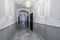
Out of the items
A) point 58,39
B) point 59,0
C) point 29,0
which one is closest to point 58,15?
point 59,0

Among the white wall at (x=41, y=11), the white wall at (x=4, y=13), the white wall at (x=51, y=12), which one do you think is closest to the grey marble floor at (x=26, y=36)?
the white wall at (x=41, y=11)

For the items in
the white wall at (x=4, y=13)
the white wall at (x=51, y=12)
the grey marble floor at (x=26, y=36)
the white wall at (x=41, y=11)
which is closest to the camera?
the white wall at (x=4, y=13)

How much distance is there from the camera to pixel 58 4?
143 inches

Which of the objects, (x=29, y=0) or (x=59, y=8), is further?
(x=29, y=0)

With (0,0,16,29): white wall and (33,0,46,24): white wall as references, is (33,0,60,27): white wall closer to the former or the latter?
(33,0,46,24): white wall

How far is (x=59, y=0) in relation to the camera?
354 cm

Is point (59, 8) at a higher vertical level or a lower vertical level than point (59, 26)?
higher

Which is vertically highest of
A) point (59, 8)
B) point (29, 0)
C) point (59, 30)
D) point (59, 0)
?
point (29, 0)

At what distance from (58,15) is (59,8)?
0.27 metres

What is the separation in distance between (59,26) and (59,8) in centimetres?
65

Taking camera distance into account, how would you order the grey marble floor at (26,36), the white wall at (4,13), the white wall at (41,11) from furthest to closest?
the grey marble floor at (26,36) → the white wall at (41,11) → the white wall at (4,13)

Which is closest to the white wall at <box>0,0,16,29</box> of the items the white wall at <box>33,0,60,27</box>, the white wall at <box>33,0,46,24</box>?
the white wall at <box>33,0,60,27</box>

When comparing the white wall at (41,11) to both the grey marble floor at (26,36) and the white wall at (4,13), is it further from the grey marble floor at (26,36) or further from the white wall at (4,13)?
the white wall at (4,13)

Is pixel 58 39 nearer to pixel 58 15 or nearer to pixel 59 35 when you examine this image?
pixel 59 35
